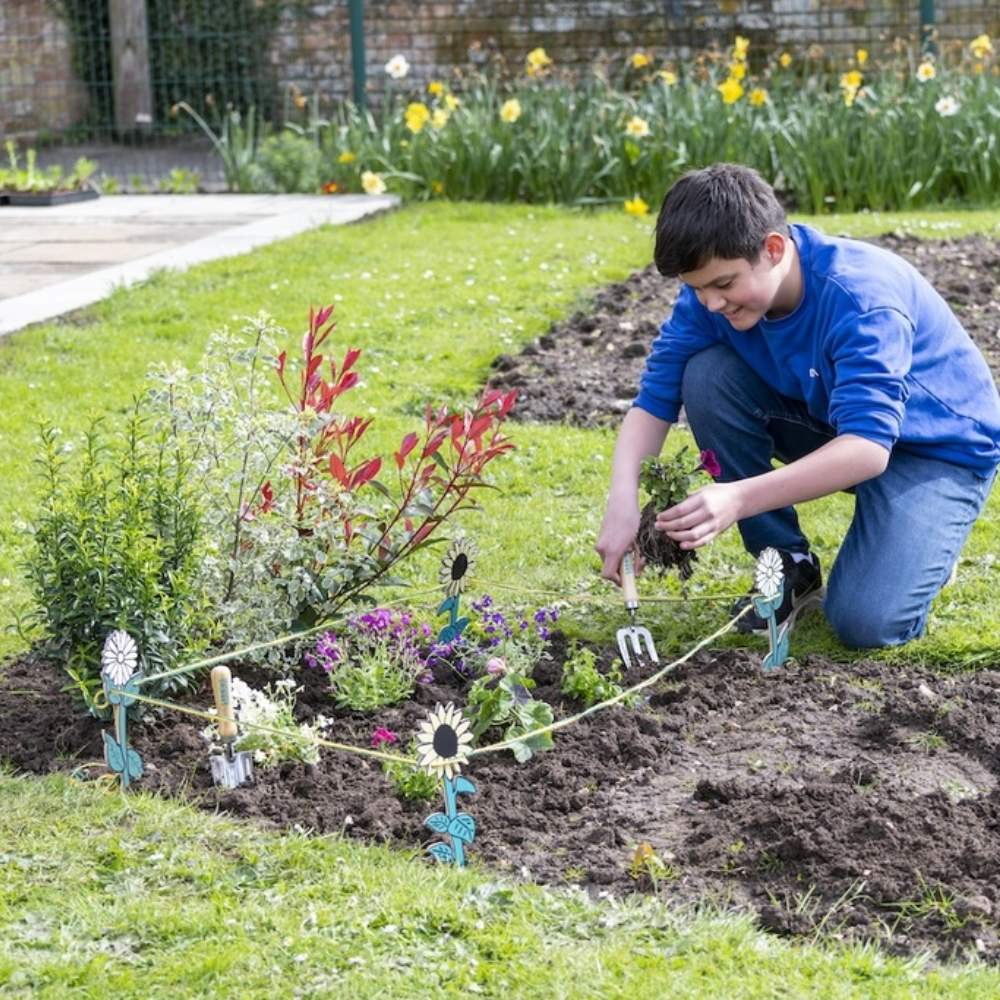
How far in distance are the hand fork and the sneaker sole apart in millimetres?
337


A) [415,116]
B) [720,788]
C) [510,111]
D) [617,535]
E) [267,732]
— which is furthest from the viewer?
[415,116]

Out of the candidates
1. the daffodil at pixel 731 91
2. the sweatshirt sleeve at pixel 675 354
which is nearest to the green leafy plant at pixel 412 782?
the sweatshirt sleeve at pixel 675 354

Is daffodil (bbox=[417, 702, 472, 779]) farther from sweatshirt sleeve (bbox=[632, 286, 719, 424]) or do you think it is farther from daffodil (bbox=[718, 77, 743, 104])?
daffodil (bbox=[718, 77, 743, 104])

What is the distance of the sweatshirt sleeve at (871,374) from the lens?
3.40m

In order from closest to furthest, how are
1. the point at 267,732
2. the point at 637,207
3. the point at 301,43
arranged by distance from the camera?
the point at 267,732
the point at 637,207
the point at 301,43

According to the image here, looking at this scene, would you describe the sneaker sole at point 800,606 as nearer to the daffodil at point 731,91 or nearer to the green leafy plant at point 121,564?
the green leafy plant at point 121,564

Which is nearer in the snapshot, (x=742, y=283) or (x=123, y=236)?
(x=742, y=283)

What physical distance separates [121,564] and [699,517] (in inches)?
47.1

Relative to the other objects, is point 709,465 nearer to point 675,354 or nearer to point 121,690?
point 675,354

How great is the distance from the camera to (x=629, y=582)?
3570 millimetres

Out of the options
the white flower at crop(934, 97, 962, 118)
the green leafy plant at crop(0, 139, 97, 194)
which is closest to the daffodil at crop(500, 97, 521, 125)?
the white flower at crop(934, 97, 962, 118)

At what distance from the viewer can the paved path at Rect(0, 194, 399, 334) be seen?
287 inches

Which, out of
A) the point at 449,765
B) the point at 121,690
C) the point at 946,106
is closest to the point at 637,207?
the point at 946,106

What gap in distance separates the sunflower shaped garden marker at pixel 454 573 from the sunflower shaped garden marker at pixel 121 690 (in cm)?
77
